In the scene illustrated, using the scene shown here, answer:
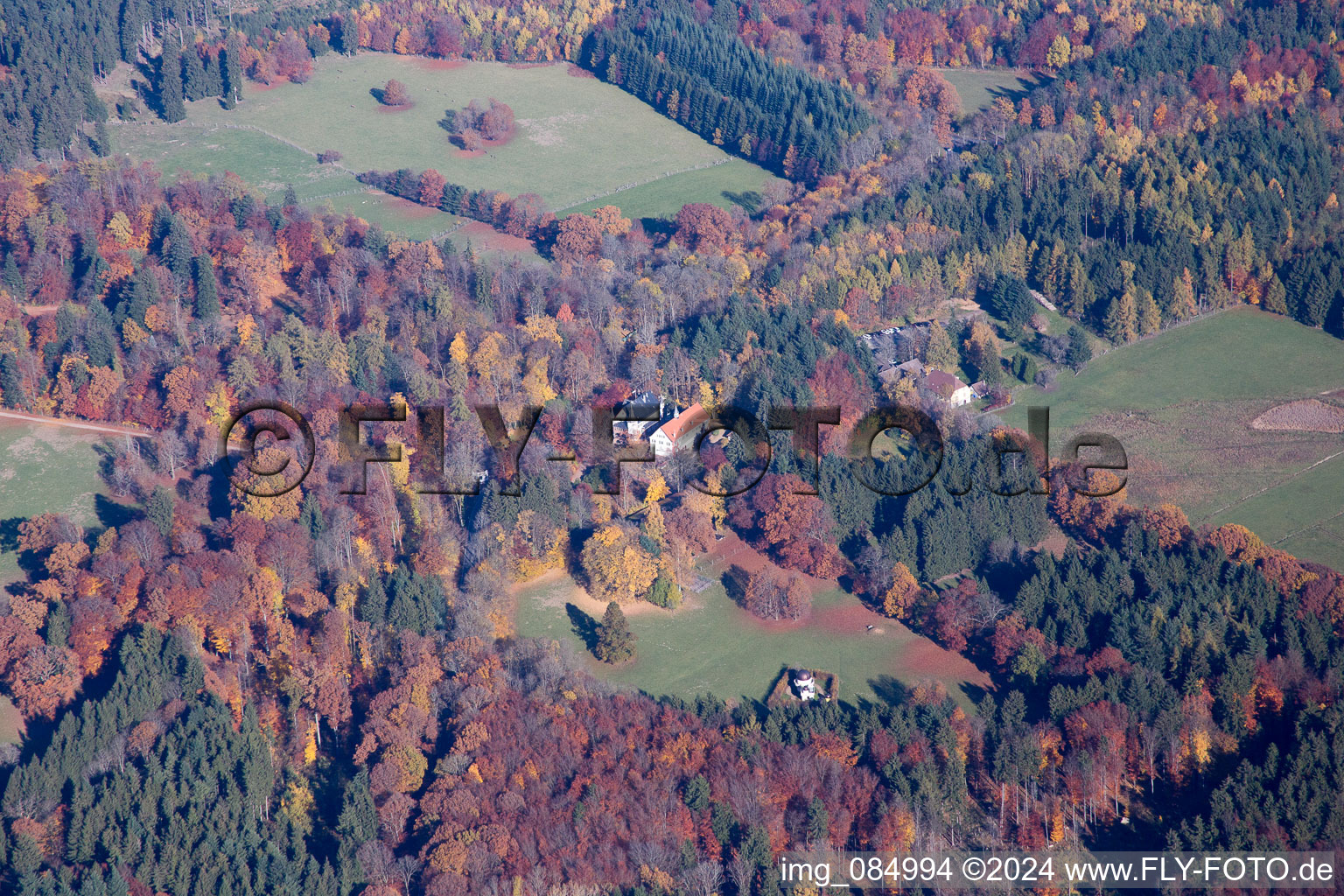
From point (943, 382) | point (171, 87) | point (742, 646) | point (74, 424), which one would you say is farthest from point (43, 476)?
point (171, 87)

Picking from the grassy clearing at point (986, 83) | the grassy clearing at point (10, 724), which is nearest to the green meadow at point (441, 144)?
the grassy clearing at point (986, 83)

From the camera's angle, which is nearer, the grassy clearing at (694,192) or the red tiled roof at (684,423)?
the red tiled roof at (684,423)

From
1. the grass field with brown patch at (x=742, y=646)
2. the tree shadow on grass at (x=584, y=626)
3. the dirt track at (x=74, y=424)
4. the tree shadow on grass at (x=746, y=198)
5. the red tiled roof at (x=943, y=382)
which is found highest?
the red tiled roof at (x=943, y=382)

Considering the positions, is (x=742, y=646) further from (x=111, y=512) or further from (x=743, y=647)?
(x=111, y=512)

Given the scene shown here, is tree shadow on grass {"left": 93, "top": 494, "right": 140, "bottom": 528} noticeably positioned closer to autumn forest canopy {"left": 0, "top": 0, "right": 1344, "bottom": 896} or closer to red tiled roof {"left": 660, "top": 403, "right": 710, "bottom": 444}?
autumn forest canopy {"left": 0, "top": 0, "right": 1344, "bottom": 896}

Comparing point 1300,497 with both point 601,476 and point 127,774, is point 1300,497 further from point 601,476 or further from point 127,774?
point 127,774

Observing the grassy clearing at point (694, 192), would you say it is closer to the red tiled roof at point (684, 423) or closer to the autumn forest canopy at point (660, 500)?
the autumn forest canopy at point (660, 500)
